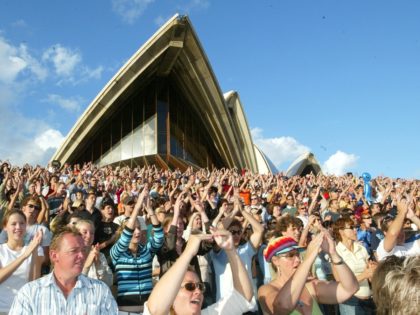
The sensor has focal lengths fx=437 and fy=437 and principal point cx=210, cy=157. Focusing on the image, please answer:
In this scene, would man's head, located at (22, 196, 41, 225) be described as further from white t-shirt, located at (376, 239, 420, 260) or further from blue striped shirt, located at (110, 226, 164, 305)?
white t-shirt, located at (376, 239, 420, 260)

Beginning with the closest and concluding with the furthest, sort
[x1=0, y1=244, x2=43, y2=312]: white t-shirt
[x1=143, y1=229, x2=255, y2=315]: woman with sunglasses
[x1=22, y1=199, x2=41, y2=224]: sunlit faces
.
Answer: [x1=143, y1=229, x2=255, y2=315]: woman with sunglasses → [x1=0, y1=244, x2=43, y2=312]: white t-shirt → [x1=22, y1=199, x2=41, y2=224]: sunlit faces

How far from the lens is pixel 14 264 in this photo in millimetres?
3314

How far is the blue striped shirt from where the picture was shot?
378cm

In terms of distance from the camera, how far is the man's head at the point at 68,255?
269 cm

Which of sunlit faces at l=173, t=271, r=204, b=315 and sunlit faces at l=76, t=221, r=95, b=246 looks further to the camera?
sunlit faces at l=76, t=221, r=95, b=246

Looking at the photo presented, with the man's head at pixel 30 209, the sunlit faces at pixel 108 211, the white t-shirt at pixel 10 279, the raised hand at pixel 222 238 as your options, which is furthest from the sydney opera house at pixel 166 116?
the raised hand at pixel 222 238

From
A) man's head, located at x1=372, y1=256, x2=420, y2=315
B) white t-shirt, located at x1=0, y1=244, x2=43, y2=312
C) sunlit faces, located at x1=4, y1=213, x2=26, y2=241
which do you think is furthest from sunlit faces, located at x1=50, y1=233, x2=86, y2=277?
man's head, located at x1=372, y1=256, x2=420, y2=315

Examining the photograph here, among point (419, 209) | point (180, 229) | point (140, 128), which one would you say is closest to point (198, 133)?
point (140, 128)

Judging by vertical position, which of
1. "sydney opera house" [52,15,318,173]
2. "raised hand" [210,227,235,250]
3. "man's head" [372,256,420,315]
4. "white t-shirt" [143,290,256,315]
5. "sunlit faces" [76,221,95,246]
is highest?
"sydney opera house" [52,15,318,173]

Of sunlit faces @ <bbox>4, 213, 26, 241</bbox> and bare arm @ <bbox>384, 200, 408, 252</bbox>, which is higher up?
sunlit faces @ <bbox>4, 213, 26, 241</bbox>

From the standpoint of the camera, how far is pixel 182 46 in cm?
2445

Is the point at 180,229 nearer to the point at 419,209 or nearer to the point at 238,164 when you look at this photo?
the point at 419,209

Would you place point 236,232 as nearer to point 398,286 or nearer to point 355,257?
point 355,257

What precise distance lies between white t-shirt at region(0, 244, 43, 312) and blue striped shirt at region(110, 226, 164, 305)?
738 mm
